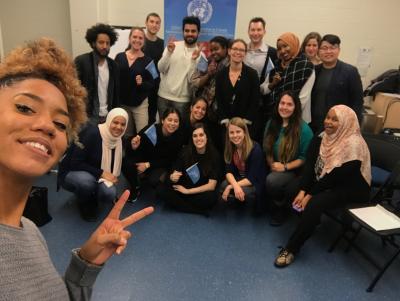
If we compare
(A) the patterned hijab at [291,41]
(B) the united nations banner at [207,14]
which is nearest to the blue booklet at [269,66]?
(A) the patterned hijab at [291,41]

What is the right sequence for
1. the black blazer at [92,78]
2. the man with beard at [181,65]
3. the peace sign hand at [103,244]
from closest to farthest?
the peace sign hand at [103,244] < the black blazer at [92,78] < the man with beard at [181,65]

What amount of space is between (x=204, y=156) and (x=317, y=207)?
3.55 ft

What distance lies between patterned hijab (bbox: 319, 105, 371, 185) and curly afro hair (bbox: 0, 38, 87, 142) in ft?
6.86

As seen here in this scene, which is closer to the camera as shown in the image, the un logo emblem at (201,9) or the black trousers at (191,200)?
the black trousers at (191,200)

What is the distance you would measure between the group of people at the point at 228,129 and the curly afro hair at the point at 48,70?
1725 millimetres

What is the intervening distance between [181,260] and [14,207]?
1.79 metres

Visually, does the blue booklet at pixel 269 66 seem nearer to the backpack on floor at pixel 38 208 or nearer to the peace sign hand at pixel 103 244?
the backpack on floor at pixel 38 208

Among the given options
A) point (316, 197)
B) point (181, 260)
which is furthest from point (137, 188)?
point (316, 197)

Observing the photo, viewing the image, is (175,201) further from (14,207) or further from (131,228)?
(14,207)

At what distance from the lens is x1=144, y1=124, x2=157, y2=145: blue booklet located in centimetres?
312

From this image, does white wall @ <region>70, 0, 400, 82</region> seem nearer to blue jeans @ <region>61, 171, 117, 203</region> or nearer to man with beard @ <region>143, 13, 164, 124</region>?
man with beard @ <region>143, 13, 164, 124</region>

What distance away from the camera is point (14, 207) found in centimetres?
69

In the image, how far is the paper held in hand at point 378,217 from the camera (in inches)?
85.0

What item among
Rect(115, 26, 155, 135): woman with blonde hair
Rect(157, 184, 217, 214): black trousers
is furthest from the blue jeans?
Rect(115, 26, 155, 135): woman with blonde hair
